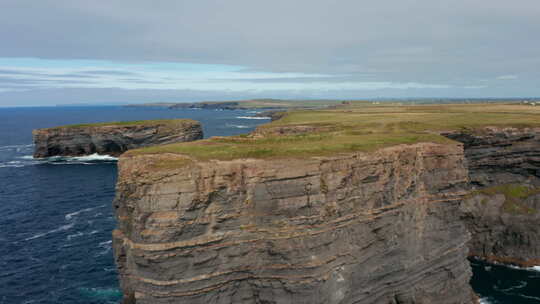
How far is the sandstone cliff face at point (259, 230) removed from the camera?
2964 cm

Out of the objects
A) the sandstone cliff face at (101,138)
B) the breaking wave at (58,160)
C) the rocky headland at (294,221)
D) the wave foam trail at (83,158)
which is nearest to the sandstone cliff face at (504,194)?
the rocky headland at (294,221)

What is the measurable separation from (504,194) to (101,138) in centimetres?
12067

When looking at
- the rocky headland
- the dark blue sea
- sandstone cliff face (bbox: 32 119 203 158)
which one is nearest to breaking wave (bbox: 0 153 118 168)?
sandstone cliff face (bbox: 32 119 203 158)

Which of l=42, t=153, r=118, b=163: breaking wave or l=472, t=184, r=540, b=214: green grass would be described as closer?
l=472, t=184, r=540, b=214: green grass

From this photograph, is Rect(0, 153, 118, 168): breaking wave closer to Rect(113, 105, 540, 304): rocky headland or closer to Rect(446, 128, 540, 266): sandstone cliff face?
Rect(113, 105, 540, 304): rocky headland

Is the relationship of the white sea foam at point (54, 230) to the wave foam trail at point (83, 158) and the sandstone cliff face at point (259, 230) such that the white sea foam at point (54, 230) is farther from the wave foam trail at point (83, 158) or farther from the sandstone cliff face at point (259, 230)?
the wave foam trail at point (83, 158)

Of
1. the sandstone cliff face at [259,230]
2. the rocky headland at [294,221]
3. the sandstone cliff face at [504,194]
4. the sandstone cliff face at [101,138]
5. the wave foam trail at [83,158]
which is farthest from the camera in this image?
the sandstone cliff face at [101,138]

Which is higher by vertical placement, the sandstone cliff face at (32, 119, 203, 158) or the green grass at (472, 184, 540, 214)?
the sandstone cliff face at (32, 119, 203, 158)

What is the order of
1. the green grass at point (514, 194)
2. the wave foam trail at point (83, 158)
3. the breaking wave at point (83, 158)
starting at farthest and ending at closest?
the wave foam trail at point (83, 158)
the breaking wave at point (83, 158)
the green grass at point (514, 194)

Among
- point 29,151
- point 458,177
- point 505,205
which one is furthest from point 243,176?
point 29,151

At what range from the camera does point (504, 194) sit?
61.1 m

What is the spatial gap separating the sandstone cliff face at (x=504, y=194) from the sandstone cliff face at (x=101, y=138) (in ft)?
321

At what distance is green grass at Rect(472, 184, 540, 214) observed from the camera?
58.6 meters

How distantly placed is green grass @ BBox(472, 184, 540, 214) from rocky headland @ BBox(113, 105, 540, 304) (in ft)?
74.5
